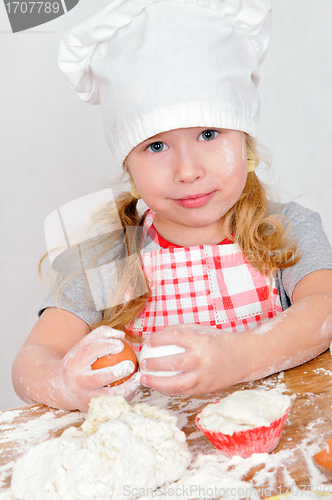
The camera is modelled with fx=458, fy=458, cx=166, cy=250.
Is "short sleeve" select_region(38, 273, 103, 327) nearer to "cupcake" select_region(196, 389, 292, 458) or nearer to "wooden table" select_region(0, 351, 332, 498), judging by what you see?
"wooden table" select_region(0, 351, 332, 498)

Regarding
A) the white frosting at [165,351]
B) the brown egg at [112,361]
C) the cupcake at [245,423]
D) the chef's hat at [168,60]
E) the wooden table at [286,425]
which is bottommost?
the wooden table at [286,425]

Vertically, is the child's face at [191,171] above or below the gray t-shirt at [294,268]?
above

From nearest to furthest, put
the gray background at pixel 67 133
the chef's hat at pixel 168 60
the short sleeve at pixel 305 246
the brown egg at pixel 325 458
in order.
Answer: the brown egg at pixel 325 458 < the chef's hat at pixel 168 60 < the short sleeve at pixel 305 246 < the gray background at pixel 67 133

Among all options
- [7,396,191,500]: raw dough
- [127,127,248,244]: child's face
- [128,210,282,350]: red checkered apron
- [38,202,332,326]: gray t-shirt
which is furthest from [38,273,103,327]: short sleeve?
[7,396,191,500]: raw dough

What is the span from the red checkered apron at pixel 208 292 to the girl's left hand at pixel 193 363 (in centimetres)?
39

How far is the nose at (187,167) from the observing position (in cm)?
94

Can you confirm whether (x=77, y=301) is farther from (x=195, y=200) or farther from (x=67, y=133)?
(x=67, y=133)

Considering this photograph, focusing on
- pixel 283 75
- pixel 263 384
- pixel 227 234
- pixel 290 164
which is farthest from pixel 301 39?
pixel 263 384

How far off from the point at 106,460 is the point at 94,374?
0.65 feet

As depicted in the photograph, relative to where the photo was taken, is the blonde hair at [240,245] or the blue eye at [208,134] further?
the blonde hair at [240,245]

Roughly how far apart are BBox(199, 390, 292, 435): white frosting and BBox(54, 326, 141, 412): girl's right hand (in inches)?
6.1

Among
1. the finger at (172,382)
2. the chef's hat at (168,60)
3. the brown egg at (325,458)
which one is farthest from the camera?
the chef's hat at (168,60)

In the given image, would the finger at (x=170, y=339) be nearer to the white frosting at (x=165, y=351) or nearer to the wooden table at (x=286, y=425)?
the white frosting at (x=165, y=351)

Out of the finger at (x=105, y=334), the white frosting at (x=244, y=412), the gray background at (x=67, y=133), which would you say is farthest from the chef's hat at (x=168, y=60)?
the gray background at (x=67, y=133)
